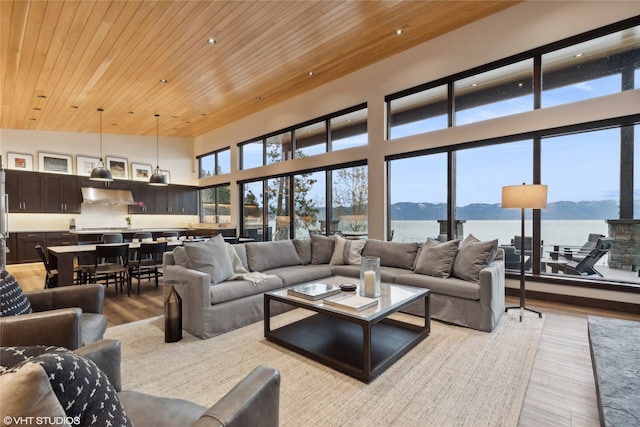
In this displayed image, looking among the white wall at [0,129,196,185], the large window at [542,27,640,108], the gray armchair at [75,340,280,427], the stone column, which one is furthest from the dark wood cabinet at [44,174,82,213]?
the stone column

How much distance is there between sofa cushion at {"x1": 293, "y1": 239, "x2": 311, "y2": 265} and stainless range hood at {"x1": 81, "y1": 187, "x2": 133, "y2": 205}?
687 centimetres

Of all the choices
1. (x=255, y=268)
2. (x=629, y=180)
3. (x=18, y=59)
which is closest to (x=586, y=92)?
(x=629, y=180)

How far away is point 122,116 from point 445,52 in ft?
24.5

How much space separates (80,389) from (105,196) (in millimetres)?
9964

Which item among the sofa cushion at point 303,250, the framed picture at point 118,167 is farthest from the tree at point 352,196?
the framed picture at point 118,167

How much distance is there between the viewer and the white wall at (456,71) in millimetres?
3838

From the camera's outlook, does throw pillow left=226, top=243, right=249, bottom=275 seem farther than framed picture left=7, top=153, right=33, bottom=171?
No

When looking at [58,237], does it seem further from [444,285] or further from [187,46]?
[444,285]

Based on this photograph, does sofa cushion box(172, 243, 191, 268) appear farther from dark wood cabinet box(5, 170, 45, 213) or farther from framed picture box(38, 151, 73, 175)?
framed picture box(38, 151, 73, 175)

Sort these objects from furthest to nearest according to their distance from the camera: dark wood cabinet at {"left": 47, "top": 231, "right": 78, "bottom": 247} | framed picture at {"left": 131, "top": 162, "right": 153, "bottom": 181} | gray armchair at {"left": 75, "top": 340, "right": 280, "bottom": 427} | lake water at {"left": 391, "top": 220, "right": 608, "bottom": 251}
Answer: framed picture at {"left": 131, "top": 162, "right": 153, "bottom": 181} → dark wood cabinet at {"left": 47, "top": 231, "right": 78, "bottom": 247} → lake water at {"left": 391, "top": 220, "right": 608, "bottom": 251} → gray armchair at {"left": 75, "top": 340, "right": 280, "bottom": 427}

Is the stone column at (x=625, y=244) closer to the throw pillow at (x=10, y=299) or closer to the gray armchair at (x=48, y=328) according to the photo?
the gray armchair at (x=48, y=328)

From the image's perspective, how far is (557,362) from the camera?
251 cm

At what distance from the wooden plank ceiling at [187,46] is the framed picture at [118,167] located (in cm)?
216

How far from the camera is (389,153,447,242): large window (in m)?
5.27
